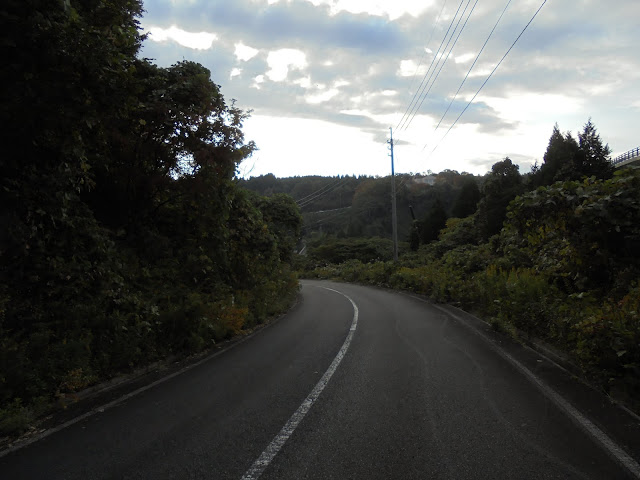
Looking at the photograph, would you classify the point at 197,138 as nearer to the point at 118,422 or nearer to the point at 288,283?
the point at 118,422

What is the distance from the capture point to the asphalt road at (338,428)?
3941 millimetres

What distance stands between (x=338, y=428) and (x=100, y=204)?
8273 mm

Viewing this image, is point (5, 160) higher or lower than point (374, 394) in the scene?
higher

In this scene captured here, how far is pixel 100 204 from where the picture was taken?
10.5m

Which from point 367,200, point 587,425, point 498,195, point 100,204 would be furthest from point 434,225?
point 587,425

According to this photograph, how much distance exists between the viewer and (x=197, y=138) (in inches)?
390

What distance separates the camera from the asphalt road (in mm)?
3941

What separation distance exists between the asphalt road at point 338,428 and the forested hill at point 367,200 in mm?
92789

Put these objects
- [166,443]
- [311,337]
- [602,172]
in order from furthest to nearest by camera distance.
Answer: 1. [602,172]
2. [311,337]
3. [166,443]

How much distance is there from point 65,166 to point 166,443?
4.68 m

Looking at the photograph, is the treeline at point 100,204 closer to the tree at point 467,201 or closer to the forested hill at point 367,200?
the tree at point 467,201

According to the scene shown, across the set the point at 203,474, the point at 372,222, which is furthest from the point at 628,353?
the point at 372,222

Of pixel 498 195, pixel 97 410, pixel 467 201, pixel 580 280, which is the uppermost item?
pixel 467 201

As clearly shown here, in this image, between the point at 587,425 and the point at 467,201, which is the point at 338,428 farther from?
the point at 467,201
